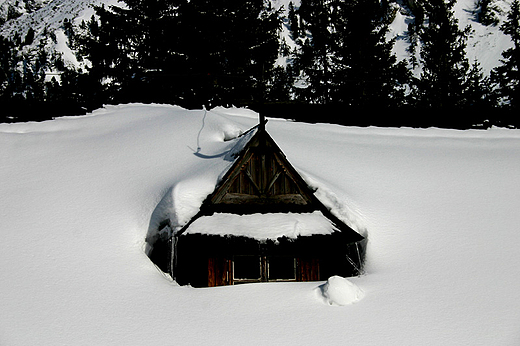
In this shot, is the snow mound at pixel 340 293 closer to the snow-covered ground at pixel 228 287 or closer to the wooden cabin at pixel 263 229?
the snow-covered ground at pixel 228 287

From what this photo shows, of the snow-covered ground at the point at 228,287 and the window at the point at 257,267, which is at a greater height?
the snow-covered ground at the point at 228,287

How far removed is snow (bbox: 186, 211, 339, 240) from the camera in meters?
7.82

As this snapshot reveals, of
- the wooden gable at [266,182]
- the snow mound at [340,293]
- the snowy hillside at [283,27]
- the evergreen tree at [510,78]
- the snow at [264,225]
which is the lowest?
the snow mound at [340,293]

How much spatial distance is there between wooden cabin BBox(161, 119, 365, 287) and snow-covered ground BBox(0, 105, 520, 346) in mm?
473

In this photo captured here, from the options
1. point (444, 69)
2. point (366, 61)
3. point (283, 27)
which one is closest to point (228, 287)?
point (444, 69)

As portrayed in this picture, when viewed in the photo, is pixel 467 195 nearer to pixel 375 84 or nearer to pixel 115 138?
pixel 115 138

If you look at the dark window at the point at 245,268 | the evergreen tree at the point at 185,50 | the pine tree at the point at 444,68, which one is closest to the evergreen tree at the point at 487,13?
the pine tree at the point at 444,68

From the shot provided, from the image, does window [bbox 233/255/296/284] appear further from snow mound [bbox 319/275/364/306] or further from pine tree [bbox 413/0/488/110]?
pine tree [bbox 413/0/488/110]

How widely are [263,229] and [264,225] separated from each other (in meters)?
0.10

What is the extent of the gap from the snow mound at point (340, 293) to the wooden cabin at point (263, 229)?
1256 millimetres

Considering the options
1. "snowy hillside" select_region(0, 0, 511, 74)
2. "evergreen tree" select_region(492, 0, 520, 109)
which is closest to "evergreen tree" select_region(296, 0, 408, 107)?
"snowy hillside" select_region(0, 0, 511, 74)

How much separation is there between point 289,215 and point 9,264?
16.6 ft

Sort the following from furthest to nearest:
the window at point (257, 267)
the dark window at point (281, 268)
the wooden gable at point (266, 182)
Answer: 1. the dark window at point (281, 268)
2. the window at point (257, 267)
3. the wooden gable at point (266, 182)

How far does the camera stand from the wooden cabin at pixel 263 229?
7.86 meters
